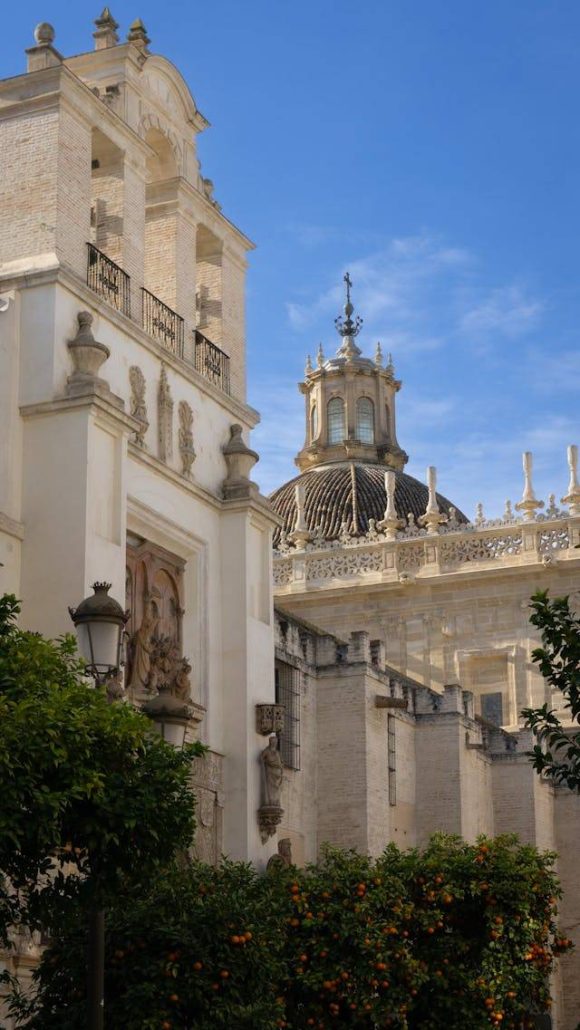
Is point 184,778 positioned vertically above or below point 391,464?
below

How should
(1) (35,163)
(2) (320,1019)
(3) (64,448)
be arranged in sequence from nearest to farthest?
1. (2) (320,1019)
2. (3) (64,448)
3. (1) (35,163)

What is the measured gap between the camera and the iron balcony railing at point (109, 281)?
24031 millimetres

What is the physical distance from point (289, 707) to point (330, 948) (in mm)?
11633

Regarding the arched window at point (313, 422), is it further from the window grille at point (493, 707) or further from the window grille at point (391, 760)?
the window grille at point (391, 760)

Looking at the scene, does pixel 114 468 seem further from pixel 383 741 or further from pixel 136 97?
pixel 383 741

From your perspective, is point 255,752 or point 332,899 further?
point 255,752

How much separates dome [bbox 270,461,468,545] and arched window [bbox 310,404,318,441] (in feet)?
19.0

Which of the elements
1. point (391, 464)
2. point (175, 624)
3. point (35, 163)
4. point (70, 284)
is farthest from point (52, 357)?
point (391, 464)

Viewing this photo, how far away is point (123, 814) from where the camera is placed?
545 inches

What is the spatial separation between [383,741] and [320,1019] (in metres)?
13.6

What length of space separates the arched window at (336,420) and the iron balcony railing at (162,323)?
35.2m

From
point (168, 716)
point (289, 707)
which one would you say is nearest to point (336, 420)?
point (289, 707)

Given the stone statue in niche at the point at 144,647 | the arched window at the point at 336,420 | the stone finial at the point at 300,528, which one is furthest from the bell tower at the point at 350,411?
the stone statue in niche at the point at 144,647

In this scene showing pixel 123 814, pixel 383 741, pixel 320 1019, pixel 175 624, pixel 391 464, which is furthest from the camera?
pixel 391 464
